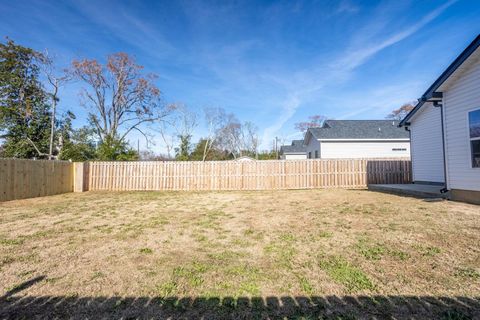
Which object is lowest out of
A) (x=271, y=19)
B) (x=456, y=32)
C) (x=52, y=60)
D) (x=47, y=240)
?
(x=47, y=240)

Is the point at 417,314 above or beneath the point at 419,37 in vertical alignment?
beneath

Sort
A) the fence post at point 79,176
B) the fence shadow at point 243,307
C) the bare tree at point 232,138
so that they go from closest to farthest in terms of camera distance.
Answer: the fence shadow at point 243,307 < the fence post at point 79,176 < the bare tree at point 232,138

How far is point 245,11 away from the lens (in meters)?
10.5

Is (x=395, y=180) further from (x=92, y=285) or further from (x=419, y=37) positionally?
(x=92, y=285)

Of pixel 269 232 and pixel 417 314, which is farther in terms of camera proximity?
pixel 269 232

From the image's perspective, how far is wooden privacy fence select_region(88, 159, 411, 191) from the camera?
42.7 ft

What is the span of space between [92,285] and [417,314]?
3295 mm

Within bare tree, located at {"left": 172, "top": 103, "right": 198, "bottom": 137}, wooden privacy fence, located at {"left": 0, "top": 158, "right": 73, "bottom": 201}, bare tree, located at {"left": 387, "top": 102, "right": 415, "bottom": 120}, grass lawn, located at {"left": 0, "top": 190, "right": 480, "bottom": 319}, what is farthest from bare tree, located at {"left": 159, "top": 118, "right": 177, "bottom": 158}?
bare tree, located at {"left": 387, "top": 102, "right": 415, "bottom": 120}

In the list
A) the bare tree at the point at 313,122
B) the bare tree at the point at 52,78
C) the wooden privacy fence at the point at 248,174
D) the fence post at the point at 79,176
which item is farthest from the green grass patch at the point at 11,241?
the bare tree at the point at 313,122

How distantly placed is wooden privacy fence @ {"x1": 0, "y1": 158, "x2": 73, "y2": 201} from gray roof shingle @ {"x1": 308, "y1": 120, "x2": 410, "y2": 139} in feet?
55.9

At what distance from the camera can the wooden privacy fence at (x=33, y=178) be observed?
9194 millimetres

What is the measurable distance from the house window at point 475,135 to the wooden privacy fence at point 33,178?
1633 cm

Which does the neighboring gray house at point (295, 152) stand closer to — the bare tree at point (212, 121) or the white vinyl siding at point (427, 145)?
the bare tree at point (212, 121)

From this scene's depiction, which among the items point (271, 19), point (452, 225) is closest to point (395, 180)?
point (452, 225)
